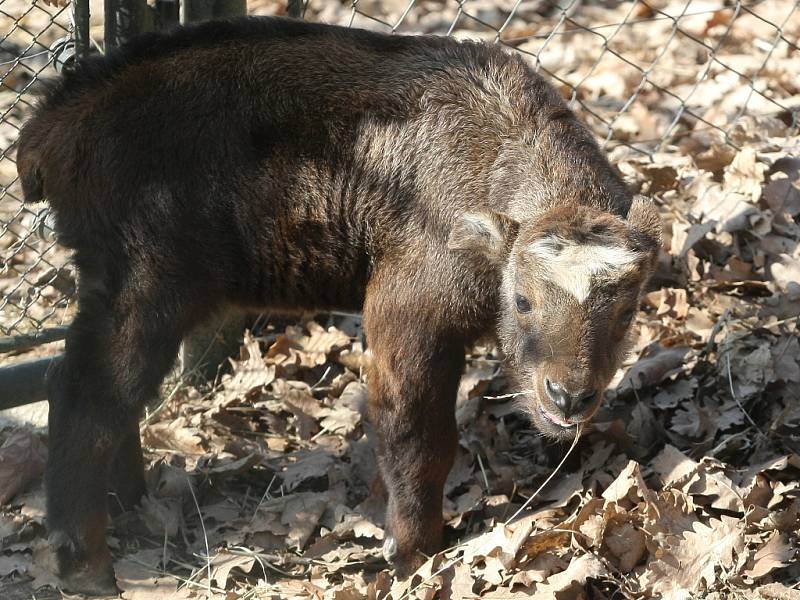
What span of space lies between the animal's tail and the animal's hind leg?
570 mm

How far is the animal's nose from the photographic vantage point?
15.9 ft

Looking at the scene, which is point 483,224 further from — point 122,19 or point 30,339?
point 30,339

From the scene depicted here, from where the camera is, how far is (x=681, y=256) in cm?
718

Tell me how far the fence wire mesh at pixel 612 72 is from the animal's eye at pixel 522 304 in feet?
7.90

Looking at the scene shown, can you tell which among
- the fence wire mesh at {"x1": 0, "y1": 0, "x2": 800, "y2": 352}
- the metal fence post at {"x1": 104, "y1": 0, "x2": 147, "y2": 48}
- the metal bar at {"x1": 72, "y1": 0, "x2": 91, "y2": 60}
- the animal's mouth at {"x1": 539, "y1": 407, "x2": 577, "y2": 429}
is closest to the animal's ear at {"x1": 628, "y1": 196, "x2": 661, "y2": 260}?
the animal's mouth at {"x1": 539, "y1": 407, "x2": 577, "y2": 429}

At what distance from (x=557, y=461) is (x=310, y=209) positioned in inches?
79.6

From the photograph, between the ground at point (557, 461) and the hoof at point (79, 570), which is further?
the hoof at point (79, 570)

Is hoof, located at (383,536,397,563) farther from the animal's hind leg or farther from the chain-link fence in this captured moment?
the chain-link fence

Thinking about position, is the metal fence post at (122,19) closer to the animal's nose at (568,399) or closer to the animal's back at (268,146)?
the animal's back at (268,146)

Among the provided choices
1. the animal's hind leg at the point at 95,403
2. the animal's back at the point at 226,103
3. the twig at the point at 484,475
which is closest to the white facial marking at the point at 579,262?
the animal's back at the point at 226,103

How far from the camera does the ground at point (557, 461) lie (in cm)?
507

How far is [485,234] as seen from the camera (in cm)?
515

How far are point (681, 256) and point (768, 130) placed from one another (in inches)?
71.9

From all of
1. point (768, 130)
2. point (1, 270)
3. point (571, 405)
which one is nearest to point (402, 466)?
point (571, 405)
